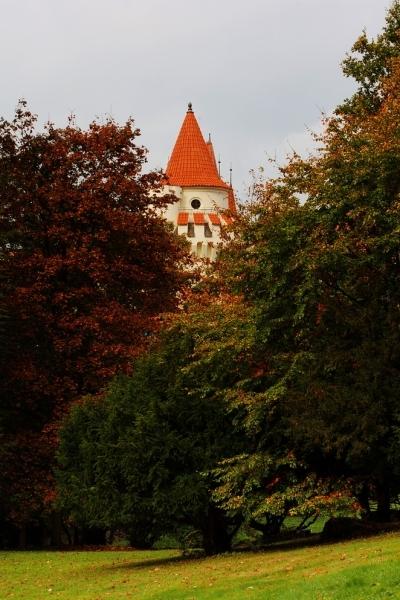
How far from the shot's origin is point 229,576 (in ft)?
55.7

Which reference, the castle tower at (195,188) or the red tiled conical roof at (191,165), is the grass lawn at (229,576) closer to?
the castle tower at (195,188)

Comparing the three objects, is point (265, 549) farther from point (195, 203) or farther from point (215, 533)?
point (195, 203)

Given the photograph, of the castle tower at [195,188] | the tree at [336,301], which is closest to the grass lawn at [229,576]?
the tree at [336,301]

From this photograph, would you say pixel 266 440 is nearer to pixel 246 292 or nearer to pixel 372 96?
pixel 246 292

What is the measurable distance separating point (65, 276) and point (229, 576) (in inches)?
709

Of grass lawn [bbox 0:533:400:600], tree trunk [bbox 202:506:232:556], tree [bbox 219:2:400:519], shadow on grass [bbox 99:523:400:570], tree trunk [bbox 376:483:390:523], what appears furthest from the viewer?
tree trunk [bbox 202:506:232:556]

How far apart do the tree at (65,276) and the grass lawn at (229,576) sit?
6689 millimetres

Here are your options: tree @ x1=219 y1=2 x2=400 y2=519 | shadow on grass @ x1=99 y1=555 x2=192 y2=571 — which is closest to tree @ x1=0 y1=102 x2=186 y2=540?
shadow on grass @ x1=99 y1=555 x2=192 y2=571

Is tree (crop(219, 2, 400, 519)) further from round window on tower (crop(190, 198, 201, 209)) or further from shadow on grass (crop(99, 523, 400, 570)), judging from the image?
round window on tower (crop(190, 198, 201, 209))

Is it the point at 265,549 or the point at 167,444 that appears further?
the point at 265,549

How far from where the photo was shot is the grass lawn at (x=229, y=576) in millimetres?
13086

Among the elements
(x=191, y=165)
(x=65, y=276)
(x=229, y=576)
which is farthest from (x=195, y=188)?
(x=229, y=576)

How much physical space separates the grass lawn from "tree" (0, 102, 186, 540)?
669 cm

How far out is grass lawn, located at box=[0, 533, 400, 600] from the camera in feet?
42.9
